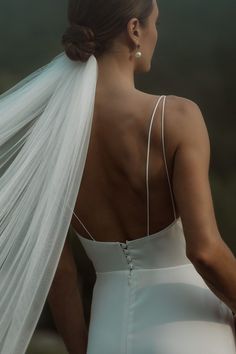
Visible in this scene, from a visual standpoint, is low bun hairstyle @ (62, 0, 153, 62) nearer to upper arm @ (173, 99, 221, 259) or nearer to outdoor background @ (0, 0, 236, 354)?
upper arm @ (173, 99, 221, 259)

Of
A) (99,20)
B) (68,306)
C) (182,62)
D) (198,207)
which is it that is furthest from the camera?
(182,62)

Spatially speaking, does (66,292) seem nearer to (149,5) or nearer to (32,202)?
(32,202)

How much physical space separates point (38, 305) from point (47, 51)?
5.31 ft

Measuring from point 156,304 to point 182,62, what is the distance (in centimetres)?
169

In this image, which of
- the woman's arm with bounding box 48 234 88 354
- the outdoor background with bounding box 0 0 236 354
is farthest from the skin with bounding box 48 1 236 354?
the outdoor background with bounding box 0 0 236 354

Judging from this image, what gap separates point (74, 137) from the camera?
4.23ft

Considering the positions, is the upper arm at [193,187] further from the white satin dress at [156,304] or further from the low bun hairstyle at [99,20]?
the low bun hairstyle at [99,20]

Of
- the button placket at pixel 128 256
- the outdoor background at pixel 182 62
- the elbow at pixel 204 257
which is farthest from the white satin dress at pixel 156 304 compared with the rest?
the outdoor background at pixel 182 62

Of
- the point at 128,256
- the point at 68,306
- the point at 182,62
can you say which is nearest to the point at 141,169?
the point at 128,256

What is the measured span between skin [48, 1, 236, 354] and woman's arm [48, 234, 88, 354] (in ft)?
0.40

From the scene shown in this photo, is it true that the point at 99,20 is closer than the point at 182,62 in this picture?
Yes

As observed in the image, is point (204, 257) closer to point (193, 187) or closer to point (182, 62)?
point (193, 187)

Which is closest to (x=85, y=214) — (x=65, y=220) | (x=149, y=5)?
(x=65, y=220)

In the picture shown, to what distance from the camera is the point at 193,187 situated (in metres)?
1.17
